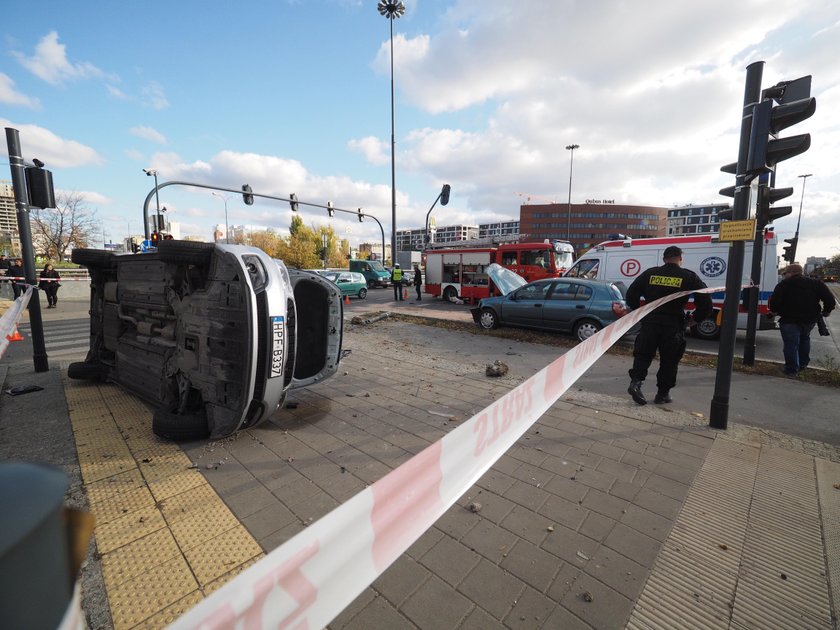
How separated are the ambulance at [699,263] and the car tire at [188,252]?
9.41 m

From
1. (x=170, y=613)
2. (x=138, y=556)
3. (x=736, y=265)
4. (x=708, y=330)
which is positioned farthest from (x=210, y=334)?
(x=708, y=330)

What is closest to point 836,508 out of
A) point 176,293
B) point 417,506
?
point 417,506

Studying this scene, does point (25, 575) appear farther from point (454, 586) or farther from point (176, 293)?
point (176, 293)

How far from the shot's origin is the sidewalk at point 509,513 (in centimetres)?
207

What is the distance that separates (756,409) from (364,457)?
4774 millimetres

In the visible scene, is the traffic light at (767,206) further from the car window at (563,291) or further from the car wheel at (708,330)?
the car wheel at (708,330)

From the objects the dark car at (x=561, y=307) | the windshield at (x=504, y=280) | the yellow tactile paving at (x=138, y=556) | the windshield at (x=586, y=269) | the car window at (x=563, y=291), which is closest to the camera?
the yellow tactile paving at (x=138, y=556)

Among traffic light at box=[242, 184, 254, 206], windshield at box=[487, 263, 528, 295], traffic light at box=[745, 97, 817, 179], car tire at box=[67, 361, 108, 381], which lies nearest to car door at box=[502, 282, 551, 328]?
windshield at box=[487, 263, 528, 295]

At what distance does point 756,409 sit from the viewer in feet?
15.8

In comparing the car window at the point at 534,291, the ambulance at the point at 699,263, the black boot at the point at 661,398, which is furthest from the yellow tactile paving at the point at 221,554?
the ambulance at the point at 699,263

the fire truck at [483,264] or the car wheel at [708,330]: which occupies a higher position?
the fire truck at [483,264]

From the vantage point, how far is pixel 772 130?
401 cm

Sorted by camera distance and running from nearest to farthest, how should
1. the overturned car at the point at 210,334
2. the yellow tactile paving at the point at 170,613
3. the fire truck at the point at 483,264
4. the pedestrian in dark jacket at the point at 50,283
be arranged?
the yellow tactile paving at the point at 170,613, the overturned car at the point at 210,334, the pedestrian in dark jacket at the point at 50,283, the fire truck at the point at 483,264

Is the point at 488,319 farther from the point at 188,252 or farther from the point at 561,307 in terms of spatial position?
the point at 188,252
